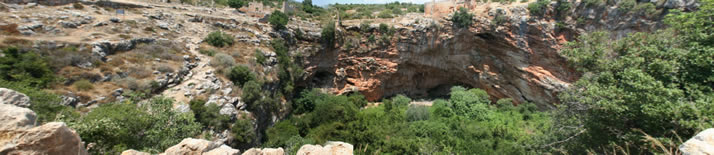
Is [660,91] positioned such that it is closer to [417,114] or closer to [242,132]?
[242,132]

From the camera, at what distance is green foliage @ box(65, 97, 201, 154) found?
17.3ft

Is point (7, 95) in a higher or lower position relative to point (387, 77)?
higher

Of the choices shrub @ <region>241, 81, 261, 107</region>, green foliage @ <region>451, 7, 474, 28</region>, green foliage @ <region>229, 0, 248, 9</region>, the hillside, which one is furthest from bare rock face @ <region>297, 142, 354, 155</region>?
green foliage @ <region>229, 0, 248, 9</region>

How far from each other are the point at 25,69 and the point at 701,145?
15.8 metres

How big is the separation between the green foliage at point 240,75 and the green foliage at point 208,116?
3.00 meters

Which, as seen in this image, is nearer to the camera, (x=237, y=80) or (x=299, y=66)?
(x=237, y=80)

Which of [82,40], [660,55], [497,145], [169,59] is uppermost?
[660,55]

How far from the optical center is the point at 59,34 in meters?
11.1

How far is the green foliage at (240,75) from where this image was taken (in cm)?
1234

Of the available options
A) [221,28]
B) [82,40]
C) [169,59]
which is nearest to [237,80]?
[169,59]

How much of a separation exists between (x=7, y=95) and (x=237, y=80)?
9000 mm

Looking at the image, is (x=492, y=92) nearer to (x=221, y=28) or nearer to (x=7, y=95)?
(x=221, y=28)

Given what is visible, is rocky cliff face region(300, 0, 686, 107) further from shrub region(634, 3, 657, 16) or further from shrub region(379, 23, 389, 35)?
shrub region(634, 3, 657, 16)

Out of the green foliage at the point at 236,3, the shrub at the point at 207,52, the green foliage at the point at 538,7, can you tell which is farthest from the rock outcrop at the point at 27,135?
the green foliage at the point at 236,3
